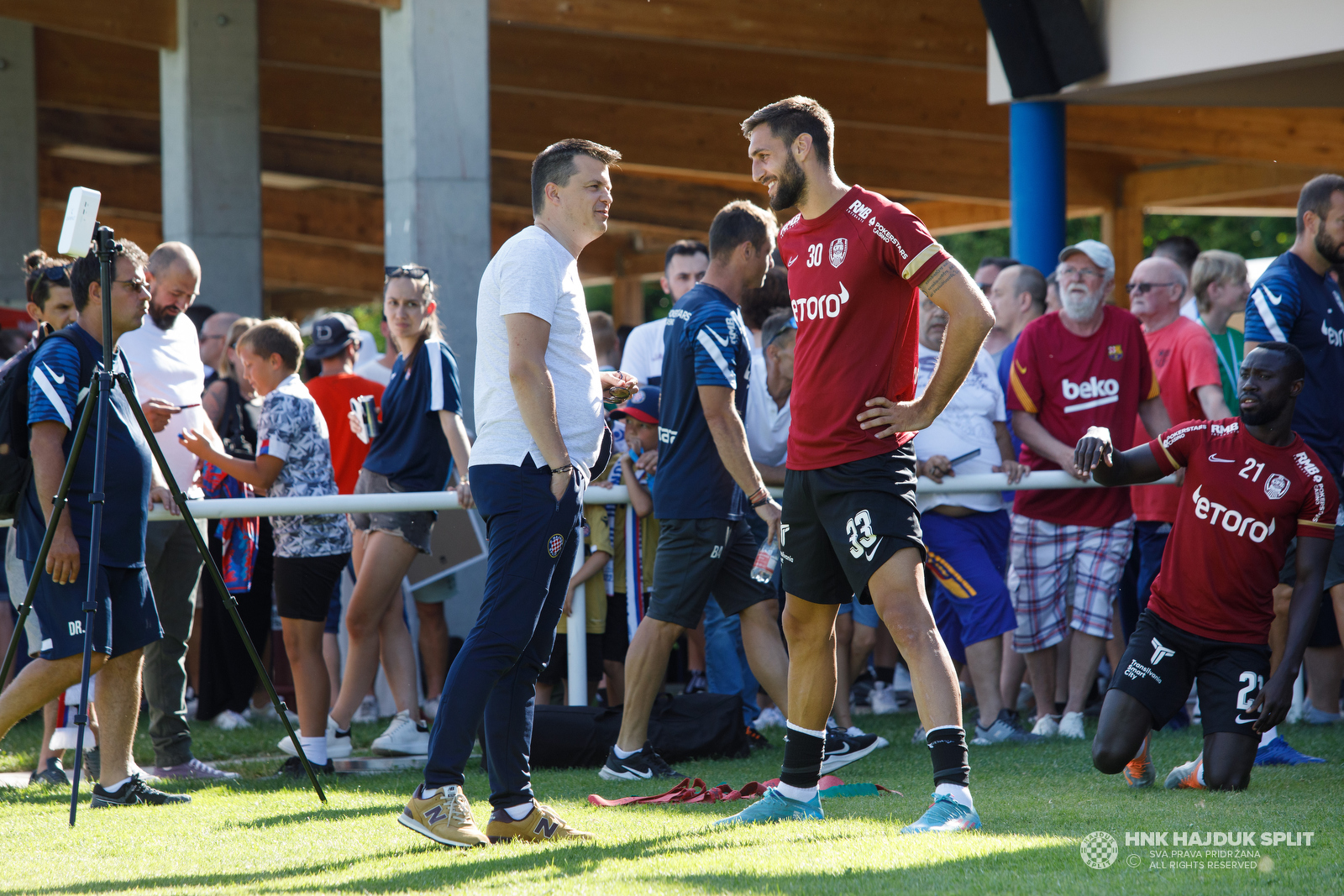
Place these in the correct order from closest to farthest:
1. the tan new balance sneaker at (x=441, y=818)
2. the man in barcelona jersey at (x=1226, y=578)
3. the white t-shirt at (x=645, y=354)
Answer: the tan new balance sneaker at (x=441, y=818) < the man in barcelona jersey at (x=1226, y=578) < the white t-shirt at (x=645, y=354)

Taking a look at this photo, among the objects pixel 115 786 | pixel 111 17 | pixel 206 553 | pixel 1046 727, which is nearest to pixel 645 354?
pixel 1046 727

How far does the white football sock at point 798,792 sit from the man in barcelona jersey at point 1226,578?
1170 mm

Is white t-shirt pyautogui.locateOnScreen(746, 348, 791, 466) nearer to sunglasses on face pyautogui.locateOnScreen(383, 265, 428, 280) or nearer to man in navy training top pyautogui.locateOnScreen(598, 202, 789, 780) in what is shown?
man in navy training top pyautogui.locateOnScreen(598, 202, 789, 780)

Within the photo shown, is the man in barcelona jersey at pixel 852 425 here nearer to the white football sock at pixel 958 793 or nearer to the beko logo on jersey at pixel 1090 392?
the white football sock at pixel 958 793

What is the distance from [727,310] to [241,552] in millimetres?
2944

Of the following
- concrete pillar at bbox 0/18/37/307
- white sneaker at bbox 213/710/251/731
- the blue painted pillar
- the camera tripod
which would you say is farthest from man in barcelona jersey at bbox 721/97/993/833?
concrete pillar at bbox 0/18/37/307

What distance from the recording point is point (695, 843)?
393 cm

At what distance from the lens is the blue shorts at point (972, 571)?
→ 6.26 m

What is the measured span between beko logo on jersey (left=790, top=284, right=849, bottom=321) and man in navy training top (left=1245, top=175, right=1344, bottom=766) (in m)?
2.43

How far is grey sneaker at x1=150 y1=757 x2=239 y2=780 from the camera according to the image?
5707mm

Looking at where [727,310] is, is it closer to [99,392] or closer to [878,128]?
[99,392]

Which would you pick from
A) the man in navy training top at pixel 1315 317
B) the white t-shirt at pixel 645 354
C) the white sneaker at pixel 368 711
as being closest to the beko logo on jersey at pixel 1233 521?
the man in navy training top at pixel 1315 317

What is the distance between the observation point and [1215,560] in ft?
16.1

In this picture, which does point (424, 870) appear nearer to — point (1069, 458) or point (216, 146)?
point (1069, 458)
